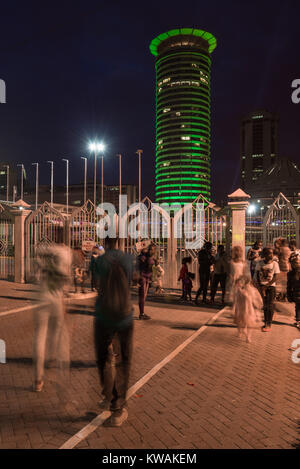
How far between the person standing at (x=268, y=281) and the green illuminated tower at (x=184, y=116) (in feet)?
442

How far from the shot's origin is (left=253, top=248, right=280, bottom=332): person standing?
760 centimetres

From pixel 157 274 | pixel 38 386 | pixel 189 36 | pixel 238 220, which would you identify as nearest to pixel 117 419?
pixel 38 386

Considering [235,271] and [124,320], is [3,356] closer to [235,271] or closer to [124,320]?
[124,320]

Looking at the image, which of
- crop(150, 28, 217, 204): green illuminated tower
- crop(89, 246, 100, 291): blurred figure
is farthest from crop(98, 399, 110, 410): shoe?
crop(150, 28, 217, 204): green illuminated tower

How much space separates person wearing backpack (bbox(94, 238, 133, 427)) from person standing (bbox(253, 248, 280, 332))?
178 inches

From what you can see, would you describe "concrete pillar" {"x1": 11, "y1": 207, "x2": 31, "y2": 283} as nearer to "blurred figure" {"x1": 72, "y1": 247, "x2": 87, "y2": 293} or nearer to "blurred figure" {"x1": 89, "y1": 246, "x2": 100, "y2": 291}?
"blurred figure" {"x1": 72, "y1": 247, "x2": 87, "y2": 293}

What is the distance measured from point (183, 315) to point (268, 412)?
17.0 feet

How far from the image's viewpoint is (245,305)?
6938 millimetres

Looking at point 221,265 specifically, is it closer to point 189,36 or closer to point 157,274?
point 157,274

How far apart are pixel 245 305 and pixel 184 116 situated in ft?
479

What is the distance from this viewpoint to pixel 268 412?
4.01 metres

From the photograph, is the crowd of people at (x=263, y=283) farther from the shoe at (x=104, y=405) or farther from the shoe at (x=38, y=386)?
the shoe at (x=38, y=386)

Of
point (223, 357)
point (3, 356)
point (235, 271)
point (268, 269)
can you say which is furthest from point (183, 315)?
point (3, 356)

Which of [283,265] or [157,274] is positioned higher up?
[283,265]
